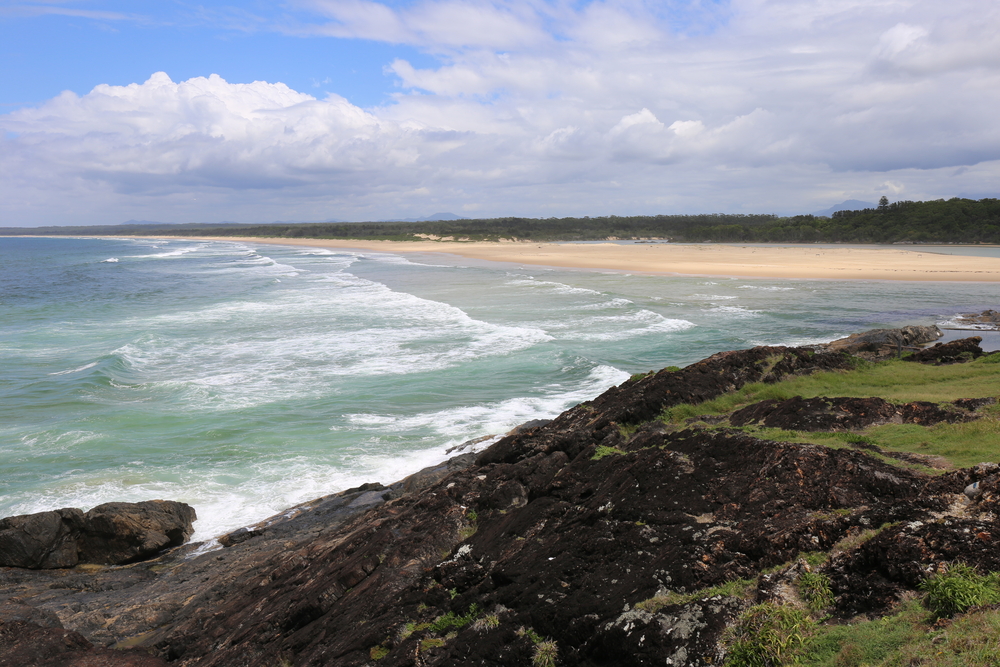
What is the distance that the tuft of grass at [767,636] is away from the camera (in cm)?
402

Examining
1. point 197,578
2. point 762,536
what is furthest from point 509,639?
point 197,578

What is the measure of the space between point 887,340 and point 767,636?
17132 mm

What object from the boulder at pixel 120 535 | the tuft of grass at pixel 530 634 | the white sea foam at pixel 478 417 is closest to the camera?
the tuft of grass at pixel 530 634

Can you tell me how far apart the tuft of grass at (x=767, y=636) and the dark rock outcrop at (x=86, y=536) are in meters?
9.78

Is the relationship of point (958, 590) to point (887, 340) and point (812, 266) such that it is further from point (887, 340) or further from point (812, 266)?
point (812, 266)

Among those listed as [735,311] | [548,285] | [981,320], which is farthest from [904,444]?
[548,285]

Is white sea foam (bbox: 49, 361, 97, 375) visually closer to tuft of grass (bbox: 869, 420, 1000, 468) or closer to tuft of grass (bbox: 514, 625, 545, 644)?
tuft of grass (bbox: 514, 625, 545, 644)

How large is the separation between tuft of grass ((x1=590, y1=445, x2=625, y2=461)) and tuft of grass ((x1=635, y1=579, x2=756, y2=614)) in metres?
2.95

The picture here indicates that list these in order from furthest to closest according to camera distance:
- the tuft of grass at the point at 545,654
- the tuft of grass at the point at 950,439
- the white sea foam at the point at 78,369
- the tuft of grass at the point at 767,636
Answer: the white sea foam at the point at 78,369 < the tuft of grass at the point at 950,439 < the tuft of grass at the point at 545,654 < the tuft of grass at the point at 767,636

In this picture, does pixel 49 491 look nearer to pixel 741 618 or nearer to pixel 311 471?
pixel 311 471

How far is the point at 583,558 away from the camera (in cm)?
552

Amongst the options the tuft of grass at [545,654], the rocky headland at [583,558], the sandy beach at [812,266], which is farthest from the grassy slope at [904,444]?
the sandy beach at [812,266]

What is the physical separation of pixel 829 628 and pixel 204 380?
777 inches

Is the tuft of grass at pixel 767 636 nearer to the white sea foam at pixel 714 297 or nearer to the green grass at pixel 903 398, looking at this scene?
the green grass at pixel 903 398
